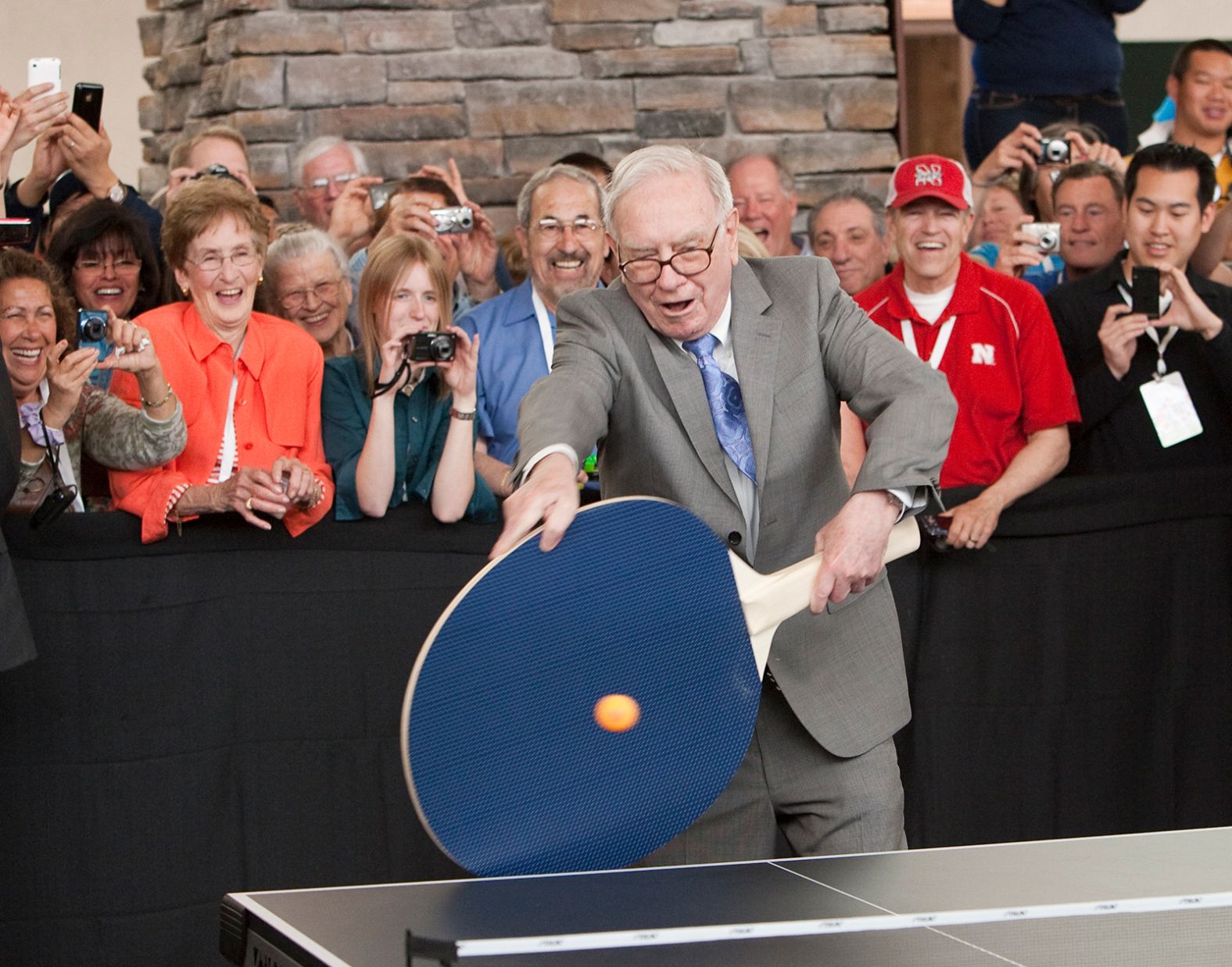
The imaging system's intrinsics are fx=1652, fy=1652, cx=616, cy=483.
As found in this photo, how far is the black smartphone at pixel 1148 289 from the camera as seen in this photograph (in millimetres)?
4859

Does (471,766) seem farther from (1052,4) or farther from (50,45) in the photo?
(50,45)

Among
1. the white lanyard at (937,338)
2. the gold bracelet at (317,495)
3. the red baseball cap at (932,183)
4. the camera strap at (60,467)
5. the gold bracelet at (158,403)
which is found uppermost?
the red baseball cap at (932,183)

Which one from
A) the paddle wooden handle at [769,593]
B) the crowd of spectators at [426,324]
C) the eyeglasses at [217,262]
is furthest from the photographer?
the eyeglasses at [217,262]

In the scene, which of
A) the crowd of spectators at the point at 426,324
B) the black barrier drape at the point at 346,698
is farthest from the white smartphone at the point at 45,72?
the black barrier drape at the point at 346,698

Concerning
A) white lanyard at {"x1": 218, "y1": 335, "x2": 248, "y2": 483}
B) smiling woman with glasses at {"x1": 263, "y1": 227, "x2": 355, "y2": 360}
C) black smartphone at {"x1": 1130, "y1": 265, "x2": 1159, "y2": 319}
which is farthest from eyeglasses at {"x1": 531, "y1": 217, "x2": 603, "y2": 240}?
black smartphone at {"x1": 1130, "y1": 265, "x2": 1159, "y2": 319}

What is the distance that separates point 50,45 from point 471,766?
8004 millimetres

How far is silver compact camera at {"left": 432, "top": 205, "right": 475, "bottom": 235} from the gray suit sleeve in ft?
9.01

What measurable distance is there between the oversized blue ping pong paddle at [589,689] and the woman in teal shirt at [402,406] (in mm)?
1713

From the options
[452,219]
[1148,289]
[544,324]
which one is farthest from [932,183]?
[452,219]

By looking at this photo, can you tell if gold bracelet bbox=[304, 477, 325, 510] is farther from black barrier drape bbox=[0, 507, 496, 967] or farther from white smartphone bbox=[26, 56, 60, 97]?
white smartphone bbox=[26, 56, 60, 97]

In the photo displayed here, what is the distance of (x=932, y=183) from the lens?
16.8ft

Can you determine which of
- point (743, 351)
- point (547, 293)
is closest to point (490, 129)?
point (547, 293)

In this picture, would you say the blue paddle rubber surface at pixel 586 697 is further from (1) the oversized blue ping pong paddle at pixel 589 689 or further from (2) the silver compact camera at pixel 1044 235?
(2) the silver compact camera at pixel 1044 235

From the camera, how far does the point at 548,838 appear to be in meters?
2.57
